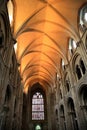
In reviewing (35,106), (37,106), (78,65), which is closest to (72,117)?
(78,65)

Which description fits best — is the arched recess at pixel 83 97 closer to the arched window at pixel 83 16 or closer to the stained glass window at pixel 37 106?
the arched window at pixel 83 16

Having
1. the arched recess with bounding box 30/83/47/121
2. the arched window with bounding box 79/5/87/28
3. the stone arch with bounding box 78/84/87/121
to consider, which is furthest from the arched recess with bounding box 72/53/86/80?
the arched recess with bounding box 30/83/47/121

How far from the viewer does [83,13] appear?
12.9m

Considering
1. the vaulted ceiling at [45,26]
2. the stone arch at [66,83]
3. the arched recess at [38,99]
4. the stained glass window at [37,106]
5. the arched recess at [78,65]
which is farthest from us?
the arched recess at [38,99]

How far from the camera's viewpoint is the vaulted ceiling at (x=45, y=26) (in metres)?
12.7

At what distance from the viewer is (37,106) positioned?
29.8m

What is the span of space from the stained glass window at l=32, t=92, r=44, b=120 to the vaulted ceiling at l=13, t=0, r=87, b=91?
43.6 feet

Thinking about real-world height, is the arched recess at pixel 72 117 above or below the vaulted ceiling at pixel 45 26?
below

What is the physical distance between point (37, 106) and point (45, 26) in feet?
68.2

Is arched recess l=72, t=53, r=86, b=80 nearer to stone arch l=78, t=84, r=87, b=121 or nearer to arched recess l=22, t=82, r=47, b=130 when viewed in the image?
stone arch l=78, t=84, r=87, b=121

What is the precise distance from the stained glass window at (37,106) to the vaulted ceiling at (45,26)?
1329 centimetres

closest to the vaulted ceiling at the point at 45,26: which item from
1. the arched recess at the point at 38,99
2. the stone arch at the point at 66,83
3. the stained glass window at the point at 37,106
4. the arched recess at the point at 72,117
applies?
the stone arch at the point at 66,83

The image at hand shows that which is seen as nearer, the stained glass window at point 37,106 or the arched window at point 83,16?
the arched window at point 83,16

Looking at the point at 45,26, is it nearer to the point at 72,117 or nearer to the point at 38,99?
the point at 72,117
